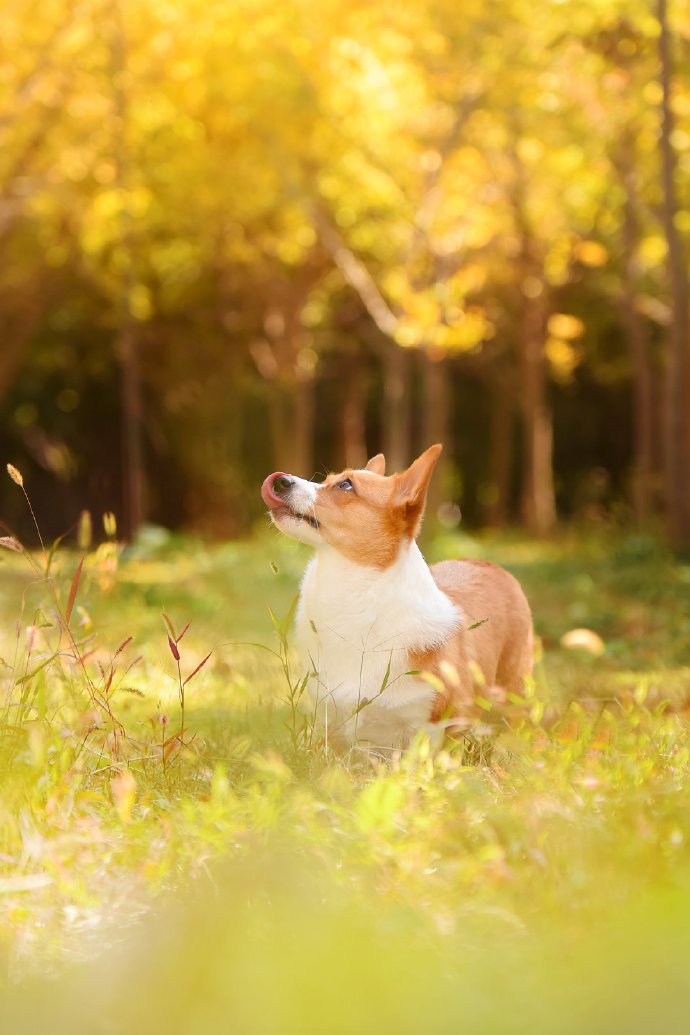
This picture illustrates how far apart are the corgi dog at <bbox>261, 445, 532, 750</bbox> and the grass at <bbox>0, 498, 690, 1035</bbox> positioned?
0.24 m

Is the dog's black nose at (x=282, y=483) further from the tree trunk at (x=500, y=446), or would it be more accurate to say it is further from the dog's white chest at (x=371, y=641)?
the tree trunk at (x=500, y=446)

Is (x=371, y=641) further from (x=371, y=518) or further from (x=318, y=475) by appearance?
(x=318, y=475)

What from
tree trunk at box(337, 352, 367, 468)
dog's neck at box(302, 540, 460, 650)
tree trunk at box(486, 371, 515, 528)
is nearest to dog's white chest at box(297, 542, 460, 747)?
dog's neck at box(302, 540, 460, 650)

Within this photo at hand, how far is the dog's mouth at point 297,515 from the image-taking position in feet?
14.4

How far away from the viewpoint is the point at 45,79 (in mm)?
14578

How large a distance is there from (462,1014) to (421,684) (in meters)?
1.76

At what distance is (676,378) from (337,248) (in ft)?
15.5

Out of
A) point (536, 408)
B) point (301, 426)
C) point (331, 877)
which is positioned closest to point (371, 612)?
point (331, 877)

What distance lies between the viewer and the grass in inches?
108

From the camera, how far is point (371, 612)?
444 cm

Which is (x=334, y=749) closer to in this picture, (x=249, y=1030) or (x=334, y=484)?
(x=334, y=484)

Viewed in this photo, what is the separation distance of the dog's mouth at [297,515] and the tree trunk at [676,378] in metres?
8.63

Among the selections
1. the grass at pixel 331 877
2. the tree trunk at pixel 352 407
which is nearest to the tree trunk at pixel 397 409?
the tree trunk at pixel 352 407

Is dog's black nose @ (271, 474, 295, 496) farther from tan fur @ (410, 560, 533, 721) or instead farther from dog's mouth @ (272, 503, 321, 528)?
tan fur @ (410, 560, 533, 721)
